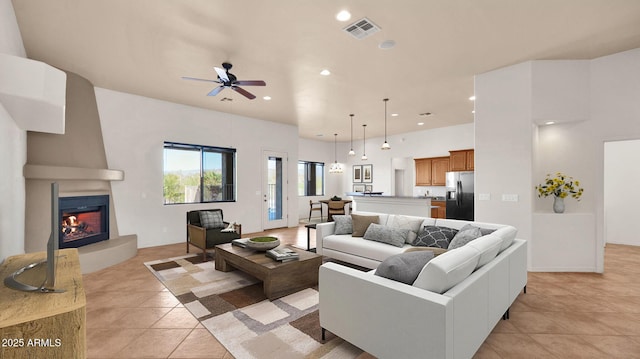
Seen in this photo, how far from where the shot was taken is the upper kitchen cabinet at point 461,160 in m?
7.51

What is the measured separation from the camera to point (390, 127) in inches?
329

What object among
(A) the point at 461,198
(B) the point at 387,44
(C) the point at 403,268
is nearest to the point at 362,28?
(B) the point at 387,44

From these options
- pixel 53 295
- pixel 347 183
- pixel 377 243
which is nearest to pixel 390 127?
pixel 347 183

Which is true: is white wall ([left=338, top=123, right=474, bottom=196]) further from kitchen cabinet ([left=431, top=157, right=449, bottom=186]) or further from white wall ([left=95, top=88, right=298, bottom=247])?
white wall ([left=95, top=88, right=298, bottom=247])

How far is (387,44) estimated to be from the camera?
3.48 meters

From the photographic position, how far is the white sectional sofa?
5.44 ft

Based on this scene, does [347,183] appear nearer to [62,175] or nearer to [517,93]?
[517,93]

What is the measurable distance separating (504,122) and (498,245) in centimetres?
262

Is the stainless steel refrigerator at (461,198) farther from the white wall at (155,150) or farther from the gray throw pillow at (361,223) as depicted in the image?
the white wall at (155,150)

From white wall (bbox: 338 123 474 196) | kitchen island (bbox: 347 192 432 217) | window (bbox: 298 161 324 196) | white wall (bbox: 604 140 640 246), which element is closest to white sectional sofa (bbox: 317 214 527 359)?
kitchen island (bbox: 347 192 432 217)

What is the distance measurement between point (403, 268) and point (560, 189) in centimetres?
383

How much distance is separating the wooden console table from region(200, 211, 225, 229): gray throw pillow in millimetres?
4070

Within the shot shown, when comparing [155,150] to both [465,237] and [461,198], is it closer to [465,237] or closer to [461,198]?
[465,237]

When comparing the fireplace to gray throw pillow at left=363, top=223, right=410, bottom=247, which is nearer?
gray throw pillow at left=363, top=223, right=410, bottom=247
